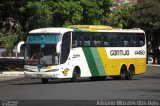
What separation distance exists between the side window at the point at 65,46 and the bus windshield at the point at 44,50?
427 mm

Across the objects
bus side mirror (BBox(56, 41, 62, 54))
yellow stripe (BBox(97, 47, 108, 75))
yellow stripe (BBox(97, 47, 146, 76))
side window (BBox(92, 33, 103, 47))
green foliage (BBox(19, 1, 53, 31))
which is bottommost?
yellow stripe (BBox(97, 47, 146, 76))

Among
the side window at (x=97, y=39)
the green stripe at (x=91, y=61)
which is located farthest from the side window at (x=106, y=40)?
the green stripe at (x=91, y=61)

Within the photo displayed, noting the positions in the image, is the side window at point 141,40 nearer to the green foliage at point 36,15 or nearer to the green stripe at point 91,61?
the green stripe at point 91,61

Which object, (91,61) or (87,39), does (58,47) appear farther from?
(91,61)

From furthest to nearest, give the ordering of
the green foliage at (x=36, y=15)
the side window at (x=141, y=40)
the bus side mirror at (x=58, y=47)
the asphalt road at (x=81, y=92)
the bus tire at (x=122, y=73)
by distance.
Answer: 1. the green foliage at (x=36, y=15)
2. the side window at (x=141, y=40)
3. the bus tire at (x=122, y=73)
4. the bus side mirror at (x=58, y=47)
5. the asphalt road at (x=81, y=92)

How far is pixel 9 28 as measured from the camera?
56.8 metres

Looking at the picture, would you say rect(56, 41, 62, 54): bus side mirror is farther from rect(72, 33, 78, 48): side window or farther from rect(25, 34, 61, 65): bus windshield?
rect(72, 33, 78, 48): side window

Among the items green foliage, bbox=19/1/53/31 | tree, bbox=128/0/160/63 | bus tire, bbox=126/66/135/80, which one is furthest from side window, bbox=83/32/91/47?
tree, bbox=128/0/160/63

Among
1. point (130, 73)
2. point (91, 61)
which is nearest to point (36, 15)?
point (130, 73)

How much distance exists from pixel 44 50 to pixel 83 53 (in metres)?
2.85

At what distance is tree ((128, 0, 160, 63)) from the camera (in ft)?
267

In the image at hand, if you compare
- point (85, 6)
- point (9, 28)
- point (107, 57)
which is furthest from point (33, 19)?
point (107, 57)

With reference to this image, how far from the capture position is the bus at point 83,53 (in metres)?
34.7

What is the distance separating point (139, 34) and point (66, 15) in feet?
79.3
